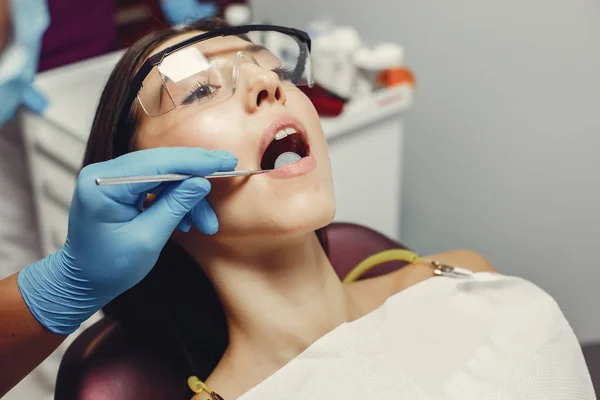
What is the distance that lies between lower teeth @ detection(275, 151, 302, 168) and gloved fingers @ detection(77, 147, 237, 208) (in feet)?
0.50

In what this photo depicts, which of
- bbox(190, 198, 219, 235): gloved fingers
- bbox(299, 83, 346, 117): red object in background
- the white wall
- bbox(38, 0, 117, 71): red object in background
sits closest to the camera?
bbox(190, 198, 219, 235): gloved fingers

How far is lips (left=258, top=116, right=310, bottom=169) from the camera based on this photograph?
40.4 inches

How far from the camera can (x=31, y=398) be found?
1433 millimetres

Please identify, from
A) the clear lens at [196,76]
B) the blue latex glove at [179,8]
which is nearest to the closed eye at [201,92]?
the clear lens at [196,76]

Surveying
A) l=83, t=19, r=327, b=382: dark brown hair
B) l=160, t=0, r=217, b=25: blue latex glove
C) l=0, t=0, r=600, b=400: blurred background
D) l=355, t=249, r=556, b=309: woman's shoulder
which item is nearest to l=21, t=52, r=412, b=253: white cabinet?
l=0, t=0, r=600, b=400: blurred background

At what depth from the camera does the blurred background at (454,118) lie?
1831 mm

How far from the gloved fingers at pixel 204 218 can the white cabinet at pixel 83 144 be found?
767 mm

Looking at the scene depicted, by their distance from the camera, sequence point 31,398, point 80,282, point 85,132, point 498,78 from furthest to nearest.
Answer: point 498,78 < point 85,132 < point 31,398 < point 80,282

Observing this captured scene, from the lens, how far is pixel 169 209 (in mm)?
952

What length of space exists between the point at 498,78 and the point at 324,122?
1.86 ft

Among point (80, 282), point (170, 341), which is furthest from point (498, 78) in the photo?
point (80, 282)

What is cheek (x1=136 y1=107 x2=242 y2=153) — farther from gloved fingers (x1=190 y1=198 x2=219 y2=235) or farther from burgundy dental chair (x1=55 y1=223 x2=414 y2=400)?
burgundy dental chair (x1=55 y1=223 x2=414 y2=400)

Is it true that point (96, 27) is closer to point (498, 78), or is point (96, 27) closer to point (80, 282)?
point (498, 78)

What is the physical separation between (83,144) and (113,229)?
84 cm
